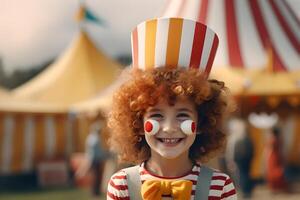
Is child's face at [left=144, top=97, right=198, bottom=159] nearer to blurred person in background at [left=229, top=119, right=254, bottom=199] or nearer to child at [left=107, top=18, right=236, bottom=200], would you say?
child at [left=107, top=18, right=236, bottom=200]

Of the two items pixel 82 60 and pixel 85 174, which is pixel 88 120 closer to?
pixel 85 174

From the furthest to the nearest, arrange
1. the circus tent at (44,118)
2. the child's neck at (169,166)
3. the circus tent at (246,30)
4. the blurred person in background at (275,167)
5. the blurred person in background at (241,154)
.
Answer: the circus tent at (44,118) → the blurred person in background at (275,167) → the circus tent at (246,30) → the blurred person in background at (241,154) → the child's neck at (169,166)

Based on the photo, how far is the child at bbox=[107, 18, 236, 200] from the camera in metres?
2.19

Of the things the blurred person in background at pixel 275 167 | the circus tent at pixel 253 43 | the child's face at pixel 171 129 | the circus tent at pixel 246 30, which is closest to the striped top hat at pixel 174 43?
the child's face at pixel 171 129

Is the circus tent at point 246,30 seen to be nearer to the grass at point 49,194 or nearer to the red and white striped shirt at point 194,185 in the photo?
the grass at point 49,194

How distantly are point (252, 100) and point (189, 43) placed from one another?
6.36 metres

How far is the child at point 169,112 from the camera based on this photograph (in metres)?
2.19

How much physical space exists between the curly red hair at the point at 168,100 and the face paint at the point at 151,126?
48mm

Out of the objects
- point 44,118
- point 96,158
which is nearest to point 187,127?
point 96,158

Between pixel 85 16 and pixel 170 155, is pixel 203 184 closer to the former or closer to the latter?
pixel 170 155

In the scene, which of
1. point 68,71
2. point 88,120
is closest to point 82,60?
point 68,71

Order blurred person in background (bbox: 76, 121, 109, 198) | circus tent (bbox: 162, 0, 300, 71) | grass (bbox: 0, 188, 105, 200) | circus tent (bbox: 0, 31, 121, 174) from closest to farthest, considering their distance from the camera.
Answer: circus tent (bbox: 162, 0, 300, 71), blurred person in background (bbox: 76, 121, 109, 198), grass (bbox: 0, 188, 105, 200), circus tent (bbox: 0, 31, 121, 174)

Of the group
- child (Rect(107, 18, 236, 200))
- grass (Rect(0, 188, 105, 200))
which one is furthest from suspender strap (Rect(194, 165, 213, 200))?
grass (Rect(0, 188, 105, 200))

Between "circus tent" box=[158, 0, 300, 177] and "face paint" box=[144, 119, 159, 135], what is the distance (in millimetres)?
6020
